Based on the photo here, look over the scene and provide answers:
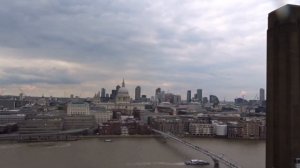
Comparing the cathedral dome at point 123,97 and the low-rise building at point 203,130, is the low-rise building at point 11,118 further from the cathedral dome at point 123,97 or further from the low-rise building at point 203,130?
the cathedral dome at point 123,97

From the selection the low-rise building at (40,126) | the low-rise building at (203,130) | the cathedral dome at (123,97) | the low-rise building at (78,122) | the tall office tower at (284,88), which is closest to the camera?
the tall office tower at (284,88)

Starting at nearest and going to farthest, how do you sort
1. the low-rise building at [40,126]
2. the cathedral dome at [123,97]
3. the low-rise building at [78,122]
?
the low-rise building at [40,126] → the low-rise building at [78,122] → the cathedral dome at [123,97]

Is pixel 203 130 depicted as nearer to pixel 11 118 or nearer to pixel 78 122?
pixel 78 122

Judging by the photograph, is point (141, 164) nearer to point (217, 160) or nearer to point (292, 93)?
point (217, 160)

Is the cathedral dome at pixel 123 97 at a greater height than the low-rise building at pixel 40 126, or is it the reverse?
the cathedral dome at pixel 123 97

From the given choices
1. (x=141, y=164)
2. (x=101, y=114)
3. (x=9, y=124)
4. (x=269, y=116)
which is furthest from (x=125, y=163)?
(x=101, y=114)

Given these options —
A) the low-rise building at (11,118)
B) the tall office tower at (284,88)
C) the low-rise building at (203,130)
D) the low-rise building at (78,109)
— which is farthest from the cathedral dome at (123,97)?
the tall office tower at (284,88)

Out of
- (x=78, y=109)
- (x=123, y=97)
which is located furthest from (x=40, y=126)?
(x=123, y=97)

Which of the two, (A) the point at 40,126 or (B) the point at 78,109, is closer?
(A) the point at 40,126

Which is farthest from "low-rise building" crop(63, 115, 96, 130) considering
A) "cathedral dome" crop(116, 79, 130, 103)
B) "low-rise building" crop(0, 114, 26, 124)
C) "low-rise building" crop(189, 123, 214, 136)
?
"cathedral dome" crop(116, 79, 130, 103)
